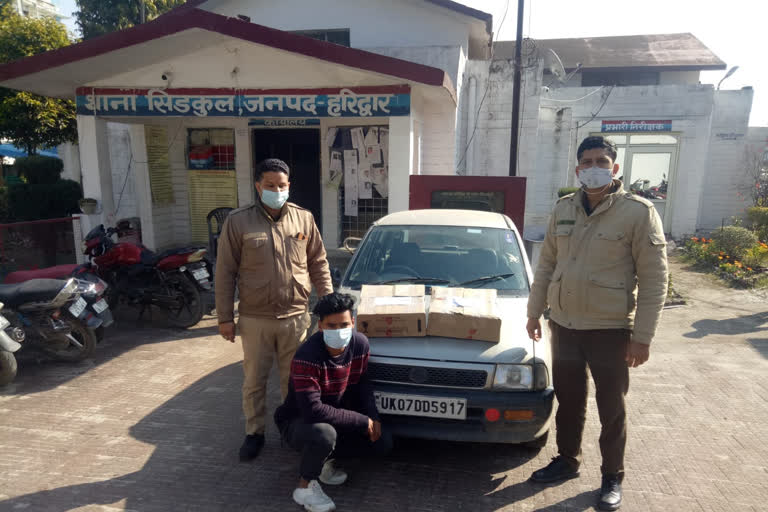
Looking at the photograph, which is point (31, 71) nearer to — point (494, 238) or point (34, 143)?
point (34, 143)

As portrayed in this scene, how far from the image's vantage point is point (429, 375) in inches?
121

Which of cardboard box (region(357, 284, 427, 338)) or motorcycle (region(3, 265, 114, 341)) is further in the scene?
motorcycle (region(3, 265, 114, 341))

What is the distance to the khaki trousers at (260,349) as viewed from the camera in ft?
11.0

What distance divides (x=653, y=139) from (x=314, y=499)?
13792mm

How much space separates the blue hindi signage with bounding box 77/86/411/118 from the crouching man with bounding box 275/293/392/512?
446cm

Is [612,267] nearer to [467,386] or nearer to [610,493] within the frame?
[467,386]

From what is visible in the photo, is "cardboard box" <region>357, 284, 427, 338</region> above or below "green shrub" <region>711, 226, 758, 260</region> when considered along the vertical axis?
above

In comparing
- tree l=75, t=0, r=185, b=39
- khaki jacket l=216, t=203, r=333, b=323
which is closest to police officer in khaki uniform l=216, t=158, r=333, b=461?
khaki jacket l=216, t=203, r=333, b=323

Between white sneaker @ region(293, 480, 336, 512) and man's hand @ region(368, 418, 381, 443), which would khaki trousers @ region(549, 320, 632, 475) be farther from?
white sneaker @ region(293, 480, 336, 512)

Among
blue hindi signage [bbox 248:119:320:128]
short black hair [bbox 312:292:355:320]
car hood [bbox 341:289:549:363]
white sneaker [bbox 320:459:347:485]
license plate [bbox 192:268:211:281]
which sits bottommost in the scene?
white sneaker [bbox 320:459:347:485]

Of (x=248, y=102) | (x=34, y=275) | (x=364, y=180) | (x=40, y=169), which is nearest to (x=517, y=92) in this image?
(x=364, y=180)

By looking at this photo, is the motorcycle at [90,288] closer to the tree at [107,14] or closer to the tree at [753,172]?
the tree at [753,172]

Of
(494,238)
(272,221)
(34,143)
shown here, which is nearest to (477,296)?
(494,238)

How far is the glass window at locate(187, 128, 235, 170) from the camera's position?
1027cm
